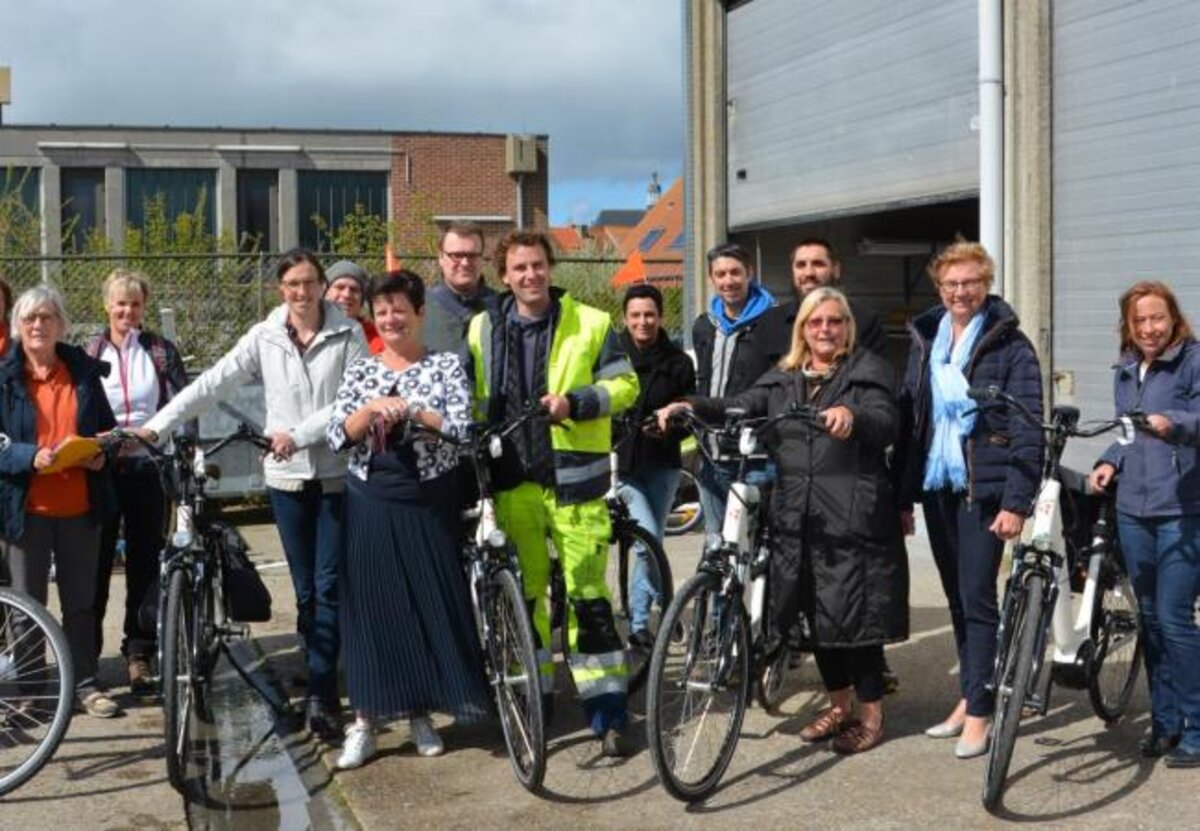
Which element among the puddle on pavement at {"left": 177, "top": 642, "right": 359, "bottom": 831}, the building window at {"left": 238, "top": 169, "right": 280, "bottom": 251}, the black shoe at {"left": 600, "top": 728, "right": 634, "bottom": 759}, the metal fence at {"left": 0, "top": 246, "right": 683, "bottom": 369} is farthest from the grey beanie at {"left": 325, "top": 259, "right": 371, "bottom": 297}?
the building window at {"left": 238, "top": 169, "right": 280, "bottom": 251}

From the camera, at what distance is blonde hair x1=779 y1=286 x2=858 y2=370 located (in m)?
5.98

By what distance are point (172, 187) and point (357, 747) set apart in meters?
39.0

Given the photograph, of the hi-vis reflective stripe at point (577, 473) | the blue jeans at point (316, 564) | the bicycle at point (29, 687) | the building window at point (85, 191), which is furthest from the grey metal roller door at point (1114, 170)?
the building window at point (85, 191)

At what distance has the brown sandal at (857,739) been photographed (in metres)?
6.09

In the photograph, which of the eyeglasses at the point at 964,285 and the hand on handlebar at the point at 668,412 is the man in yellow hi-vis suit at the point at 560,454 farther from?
the eyeglasses at the point at 964,285

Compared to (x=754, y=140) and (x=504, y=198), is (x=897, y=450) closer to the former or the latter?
(x=754, y=140)

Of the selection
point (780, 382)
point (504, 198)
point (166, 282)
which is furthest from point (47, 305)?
point (504, 198)

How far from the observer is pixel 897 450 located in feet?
20.7

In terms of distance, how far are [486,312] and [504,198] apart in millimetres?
40611

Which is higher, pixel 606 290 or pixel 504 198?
pixel 504 198

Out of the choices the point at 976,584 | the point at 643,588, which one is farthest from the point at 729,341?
the point at 976,584

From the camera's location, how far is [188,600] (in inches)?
229

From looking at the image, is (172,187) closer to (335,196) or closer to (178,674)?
(335,196)

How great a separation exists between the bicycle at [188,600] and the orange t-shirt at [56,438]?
1.69ft
